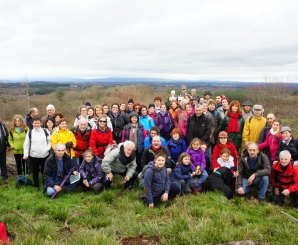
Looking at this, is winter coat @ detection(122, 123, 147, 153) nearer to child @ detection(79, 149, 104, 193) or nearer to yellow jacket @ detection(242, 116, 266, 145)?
child @ detection(79, 149, 104, 193)

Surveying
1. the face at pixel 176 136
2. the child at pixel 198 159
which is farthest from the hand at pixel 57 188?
the child at pixel 198 159

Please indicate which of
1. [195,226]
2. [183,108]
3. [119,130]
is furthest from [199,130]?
[195,226]

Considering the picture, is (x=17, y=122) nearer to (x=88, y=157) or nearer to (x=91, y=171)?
(x=88, y=157)

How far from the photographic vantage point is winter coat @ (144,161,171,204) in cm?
541

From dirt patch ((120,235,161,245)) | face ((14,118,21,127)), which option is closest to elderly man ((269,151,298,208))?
dirt patch ((120,235,161,245))

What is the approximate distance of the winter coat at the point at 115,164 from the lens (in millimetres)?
6371

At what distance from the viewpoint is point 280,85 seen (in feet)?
64.8

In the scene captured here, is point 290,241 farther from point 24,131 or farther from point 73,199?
point 24,131

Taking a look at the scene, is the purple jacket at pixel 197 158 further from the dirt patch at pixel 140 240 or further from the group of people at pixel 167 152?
the dirt patch at pixel 140 240

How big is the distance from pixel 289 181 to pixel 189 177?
88.0 inches

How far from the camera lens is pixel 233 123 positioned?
7375 millimetres

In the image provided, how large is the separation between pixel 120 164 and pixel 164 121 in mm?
2252

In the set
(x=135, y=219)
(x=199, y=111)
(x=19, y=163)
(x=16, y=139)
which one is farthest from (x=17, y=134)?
(x=199, y=111)

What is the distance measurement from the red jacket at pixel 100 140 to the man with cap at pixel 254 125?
12.7 ft
